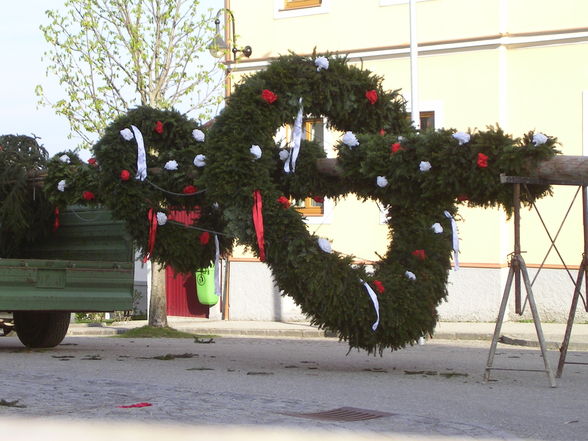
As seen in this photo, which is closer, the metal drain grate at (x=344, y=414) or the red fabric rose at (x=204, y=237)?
the metal drain grate at (x=344, y=414)

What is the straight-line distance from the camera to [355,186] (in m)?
11.4

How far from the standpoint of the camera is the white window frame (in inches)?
907

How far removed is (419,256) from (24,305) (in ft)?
14.7

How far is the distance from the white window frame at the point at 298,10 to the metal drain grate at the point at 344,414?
51.8 ft

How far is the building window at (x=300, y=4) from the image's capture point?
23.3m

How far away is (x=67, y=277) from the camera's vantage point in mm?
13141

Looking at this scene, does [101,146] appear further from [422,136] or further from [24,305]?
[422,136]

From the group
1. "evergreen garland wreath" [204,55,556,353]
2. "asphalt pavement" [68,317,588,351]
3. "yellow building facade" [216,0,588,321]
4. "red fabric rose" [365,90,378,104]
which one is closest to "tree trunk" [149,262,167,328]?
"asphalt pavement" [68,317,588,351]

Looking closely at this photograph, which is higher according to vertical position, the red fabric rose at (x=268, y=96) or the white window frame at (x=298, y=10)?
the white window frame at (x=298, y=10)

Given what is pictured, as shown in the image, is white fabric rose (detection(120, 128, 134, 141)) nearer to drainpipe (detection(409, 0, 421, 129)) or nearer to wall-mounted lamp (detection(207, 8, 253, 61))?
drainpipe (detection(409, 0, 421, 129))

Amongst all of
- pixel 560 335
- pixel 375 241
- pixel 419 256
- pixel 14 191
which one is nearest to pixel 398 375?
pixel 419 256

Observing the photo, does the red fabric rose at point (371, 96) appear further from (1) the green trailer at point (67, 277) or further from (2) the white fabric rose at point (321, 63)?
(1) the green trailer at point (67, 277)

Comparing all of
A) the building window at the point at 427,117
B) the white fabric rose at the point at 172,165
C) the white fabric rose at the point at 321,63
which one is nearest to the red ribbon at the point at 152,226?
the white fabric rose at the point at 172,165

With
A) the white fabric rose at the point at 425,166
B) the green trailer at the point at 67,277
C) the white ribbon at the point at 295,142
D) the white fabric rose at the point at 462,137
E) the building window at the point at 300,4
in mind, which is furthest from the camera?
the building window at the point at 300,4
